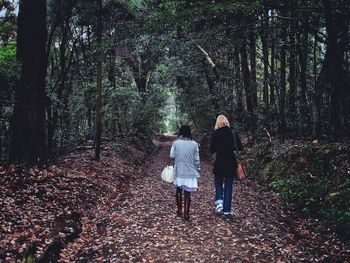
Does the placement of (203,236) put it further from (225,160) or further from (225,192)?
(225,160)

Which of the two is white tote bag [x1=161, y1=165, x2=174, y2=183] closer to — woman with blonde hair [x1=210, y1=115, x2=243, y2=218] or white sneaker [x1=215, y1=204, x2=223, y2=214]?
woman with blonde hair [x1=210, y1=115, x2=243, y2=218]

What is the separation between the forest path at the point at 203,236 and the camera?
22.2 ft

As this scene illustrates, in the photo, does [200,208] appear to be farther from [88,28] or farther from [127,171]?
[88,28]

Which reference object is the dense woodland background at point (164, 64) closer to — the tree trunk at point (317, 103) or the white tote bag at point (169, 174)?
the tree trunk at point (317, 103)

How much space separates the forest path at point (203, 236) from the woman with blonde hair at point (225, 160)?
0.44 meters

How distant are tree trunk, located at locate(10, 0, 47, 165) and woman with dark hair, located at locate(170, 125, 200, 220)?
4911 mm

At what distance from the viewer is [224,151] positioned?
898 centimetres

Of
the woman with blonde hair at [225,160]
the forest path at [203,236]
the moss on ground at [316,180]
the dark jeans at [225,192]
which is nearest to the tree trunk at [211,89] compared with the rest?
the moss on ground at [316,180]

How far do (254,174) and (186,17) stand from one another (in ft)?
22.9

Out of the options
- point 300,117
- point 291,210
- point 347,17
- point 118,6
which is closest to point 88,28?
point 118,6

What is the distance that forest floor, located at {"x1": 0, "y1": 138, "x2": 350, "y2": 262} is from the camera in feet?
22.4

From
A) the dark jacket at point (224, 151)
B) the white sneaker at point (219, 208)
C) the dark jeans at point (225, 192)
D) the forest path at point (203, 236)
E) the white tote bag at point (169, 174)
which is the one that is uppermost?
the dark jacket at point (224, 151)

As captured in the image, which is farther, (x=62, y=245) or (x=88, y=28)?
(x=88, y=28)

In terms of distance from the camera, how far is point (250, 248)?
7105mm
